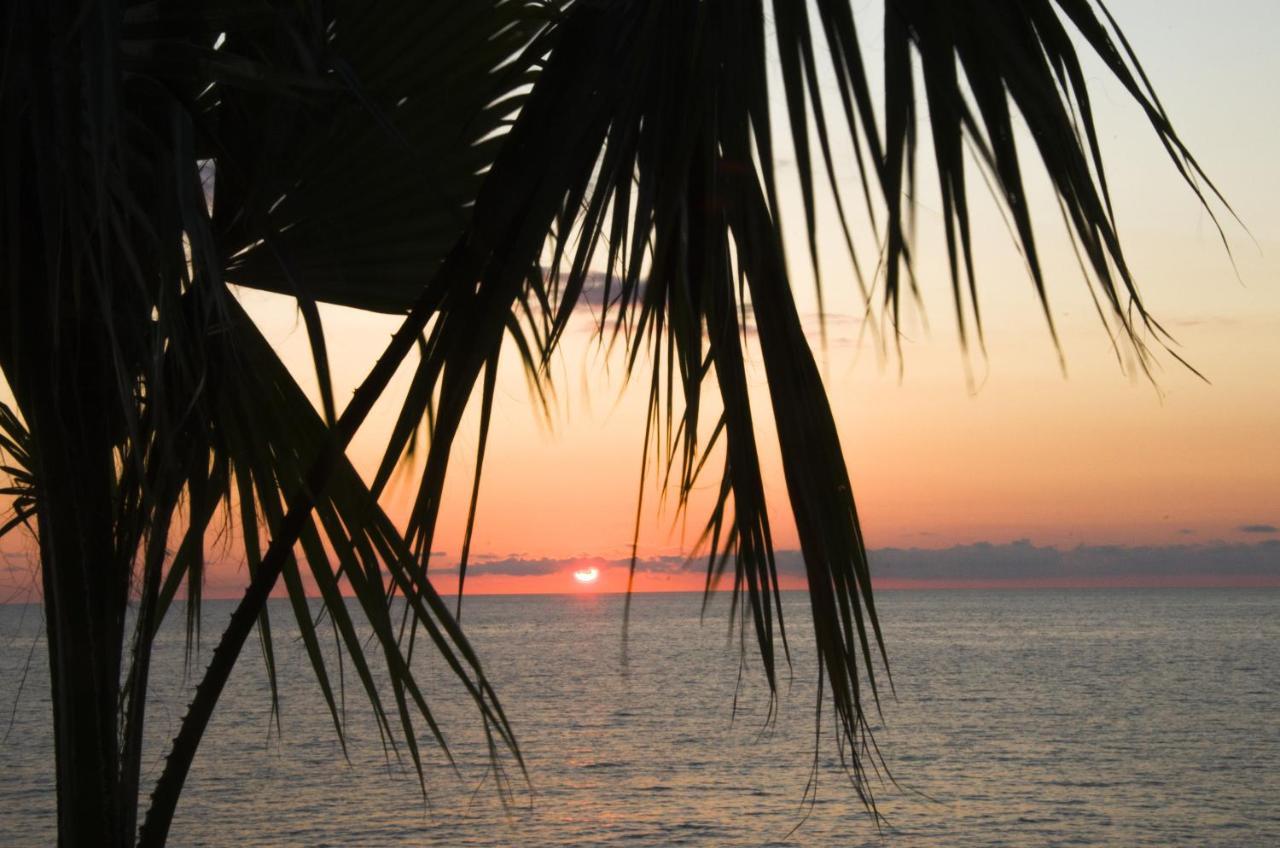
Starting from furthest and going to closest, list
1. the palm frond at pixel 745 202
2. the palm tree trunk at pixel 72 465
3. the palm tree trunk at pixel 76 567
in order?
the palm tree trunk at pixel 76 567
the palm tree trunk at pixel 72 465
the palm frond at pixel 745 202

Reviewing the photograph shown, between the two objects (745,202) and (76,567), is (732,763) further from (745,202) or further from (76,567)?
(745,202)

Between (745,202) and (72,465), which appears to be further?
A: (72,465)

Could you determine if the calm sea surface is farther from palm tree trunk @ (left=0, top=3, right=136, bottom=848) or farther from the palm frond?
the palm frond

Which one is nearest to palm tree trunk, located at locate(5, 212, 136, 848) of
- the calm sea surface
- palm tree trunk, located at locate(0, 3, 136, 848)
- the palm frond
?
palm tree trunk, located at locate(0, 3, 136, 848)

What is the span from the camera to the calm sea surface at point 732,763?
22422mm

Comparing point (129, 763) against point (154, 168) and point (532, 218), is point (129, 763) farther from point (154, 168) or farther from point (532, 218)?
point (532, 218)

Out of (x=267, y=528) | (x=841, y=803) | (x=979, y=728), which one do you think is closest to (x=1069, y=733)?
(x=979, y=728)

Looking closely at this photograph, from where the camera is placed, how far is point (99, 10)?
1174 mm

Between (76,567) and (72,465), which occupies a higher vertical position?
(72,465)

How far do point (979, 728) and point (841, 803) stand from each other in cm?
1232

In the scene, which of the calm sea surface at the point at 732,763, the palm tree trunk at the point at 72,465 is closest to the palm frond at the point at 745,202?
the palm tree trunk at the point at 72,465

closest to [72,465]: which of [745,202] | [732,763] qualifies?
[745,202]

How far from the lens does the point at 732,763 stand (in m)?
30.1

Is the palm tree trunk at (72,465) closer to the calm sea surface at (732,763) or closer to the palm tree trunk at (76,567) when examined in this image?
the palm tree trunk at (76,567)
